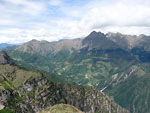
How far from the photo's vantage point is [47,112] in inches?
5906

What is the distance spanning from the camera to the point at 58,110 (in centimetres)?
14738

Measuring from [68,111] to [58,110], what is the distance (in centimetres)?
832

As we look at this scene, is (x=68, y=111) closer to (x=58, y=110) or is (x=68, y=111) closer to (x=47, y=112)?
(x=58, y=110)

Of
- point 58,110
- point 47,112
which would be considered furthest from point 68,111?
point 47,112

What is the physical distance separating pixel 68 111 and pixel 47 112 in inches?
713

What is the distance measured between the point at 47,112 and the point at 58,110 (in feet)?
32.9

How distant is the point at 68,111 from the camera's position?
5748 inches
